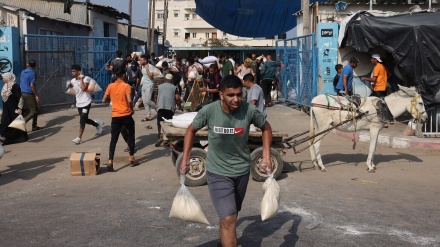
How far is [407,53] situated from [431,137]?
2221 mm

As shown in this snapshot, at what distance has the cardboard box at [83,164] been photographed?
9.70 meters

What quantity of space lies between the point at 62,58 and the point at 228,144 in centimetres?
1626

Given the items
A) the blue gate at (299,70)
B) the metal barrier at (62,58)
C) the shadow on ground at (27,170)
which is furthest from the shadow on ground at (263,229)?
the metal barrier at (62,58)

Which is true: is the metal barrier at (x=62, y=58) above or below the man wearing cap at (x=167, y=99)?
above

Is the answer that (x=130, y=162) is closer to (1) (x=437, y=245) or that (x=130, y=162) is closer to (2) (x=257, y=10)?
(1) (x=437, y=245)

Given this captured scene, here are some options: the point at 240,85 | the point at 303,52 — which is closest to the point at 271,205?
the point at 240,85

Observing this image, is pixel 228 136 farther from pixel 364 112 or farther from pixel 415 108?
pixel 415 108

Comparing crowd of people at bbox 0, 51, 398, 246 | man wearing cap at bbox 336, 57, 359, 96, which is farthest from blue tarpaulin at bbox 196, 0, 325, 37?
man wearing cap at bbox 336, 57, 359, 96

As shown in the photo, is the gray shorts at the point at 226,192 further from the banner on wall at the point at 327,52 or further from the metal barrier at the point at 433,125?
the banner on wall at the point at 327,52

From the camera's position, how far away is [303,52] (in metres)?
18.4

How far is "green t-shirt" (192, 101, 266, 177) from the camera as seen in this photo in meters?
5.12

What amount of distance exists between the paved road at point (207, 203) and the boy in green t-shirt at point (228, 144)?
1160 mm

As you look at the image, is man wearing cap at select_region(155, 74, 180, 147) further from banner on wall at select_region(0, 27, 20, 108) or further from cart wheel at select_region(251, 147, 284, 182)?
banner on wall at select_region(0, 27, 20, 108)

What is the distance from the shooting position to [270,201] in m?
5.23
